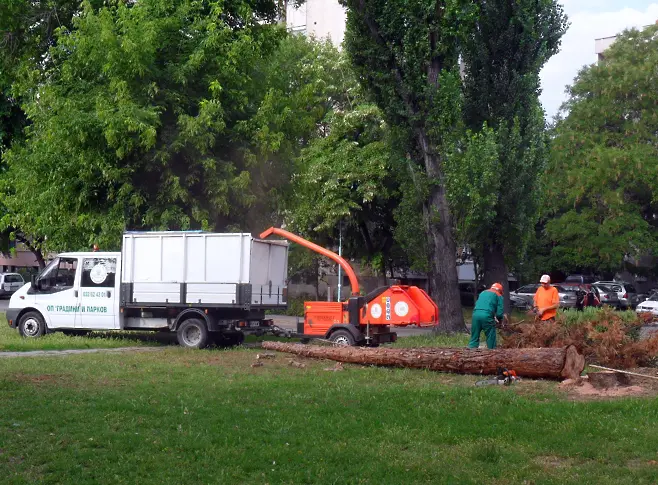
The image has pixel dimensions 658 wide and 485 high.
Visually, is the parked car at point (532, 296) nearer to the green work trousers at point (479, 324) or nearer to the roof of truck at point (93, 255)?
the green work trousers at point (479, 324)

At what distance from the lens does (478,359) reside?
44.2 ft

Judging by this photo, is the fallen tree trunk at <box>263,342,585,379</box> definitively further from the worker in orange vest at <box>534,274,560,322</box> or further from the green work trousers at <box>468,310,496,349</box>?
the worker in orange vest at <box>534,274,560,322</box>

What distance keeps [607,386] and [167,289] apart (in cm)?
1038

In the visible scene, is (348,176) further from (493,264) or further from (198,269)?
(198,269)

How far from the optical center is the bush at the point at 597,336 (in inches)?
584

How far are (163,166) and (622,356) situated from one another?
12.2 m

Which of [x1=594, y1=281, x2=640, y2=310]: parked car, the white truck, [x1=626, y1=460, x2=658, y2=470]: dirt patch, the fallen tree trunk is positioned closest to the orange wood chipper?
the white truck

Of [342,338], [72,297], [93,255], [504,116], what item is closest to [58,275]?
[72,297]

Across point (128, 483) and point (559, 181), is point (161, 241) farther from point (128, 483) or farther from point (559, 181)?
point (559, 181)

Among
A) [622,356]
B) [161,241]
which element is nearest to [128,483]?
[622,356]

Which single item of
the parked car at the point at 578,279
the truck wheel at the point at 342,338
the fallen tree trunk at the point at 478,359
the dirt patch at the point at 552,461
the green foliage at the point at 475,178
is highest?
the green foliage at the point at 475,178

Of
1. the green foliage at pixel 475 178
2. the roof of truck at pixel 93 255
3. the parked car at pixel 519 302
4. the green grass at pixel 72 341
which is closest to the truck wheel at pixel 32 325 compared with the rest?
the green grass at pixel 72 341

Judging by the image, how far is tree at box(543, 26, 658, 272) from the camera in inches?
1626

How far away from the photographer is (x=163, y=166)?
2092 cm
